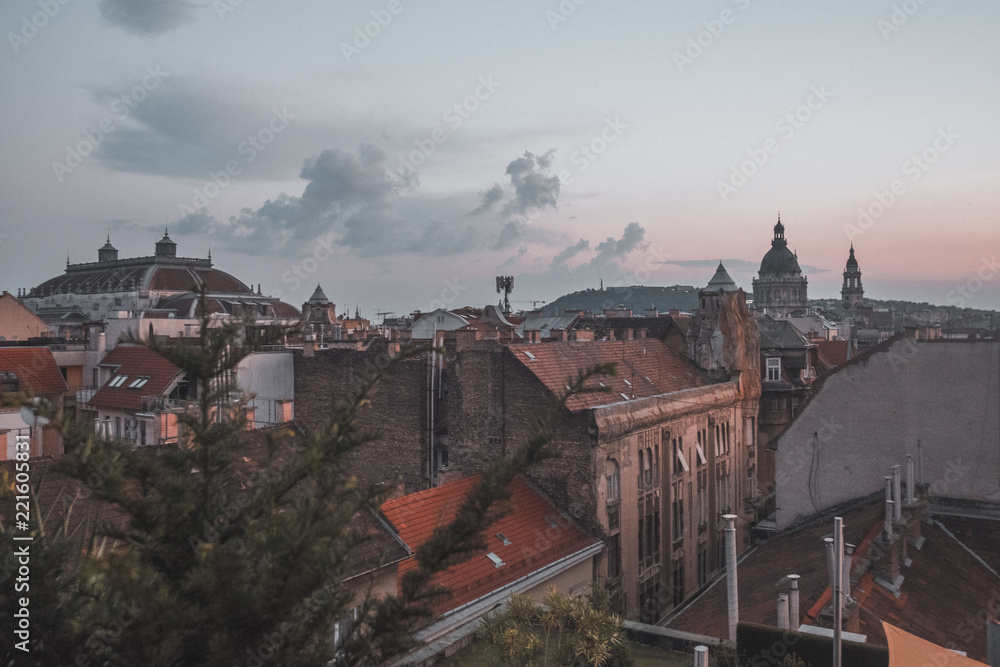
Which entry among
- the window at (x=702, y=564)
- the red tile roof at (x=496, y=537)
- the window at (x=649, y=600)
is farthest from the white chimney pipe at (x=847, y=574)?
the window at (x=702, y=564)

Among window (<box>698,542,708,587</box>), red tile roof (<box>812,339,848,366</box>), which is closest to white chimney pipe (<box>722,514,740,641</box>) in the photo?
window (<box>698,542,708,587</box>)

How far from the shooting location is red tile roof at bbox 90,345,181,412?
35.1 metres

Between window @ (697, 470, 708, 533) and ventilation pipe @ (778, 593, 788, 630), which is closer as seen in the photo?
ventilation pipe @ (778, 593, 788, 630)

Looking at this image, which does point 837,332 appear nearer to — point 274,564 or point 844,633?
point 844,633

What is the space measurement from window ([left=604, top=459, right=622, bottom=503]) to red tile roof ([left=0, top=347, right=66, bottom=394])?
2885 centimetres

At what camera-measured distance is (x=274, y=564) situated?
643 centimetres

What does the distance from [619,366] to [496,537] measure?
29.7ft

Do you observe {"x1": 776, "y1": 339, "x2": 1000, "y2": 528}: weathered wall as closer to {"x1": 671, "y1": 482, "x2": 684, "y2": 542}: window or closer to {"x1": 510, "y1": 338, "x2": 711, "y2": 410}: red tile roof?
{"x1": 671, "y1": 482, "x2": 684, "y2": 542}: window

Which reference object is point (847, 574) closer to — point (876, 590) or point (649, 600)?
point (876, 590)

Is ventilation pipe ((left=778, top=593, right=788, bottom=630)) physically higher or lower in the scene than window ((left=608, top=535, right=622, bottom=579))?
higher

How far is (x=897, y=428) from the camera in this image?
81.3 ft

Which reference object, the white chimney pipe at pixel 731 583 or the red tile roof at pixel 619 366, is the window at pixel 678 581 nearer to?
the red tile roof at pixel 619 366

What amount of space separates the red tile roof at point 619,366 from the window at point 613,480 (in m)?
2.37

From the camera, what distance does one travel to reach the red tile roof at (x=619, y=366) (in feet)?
95.8
